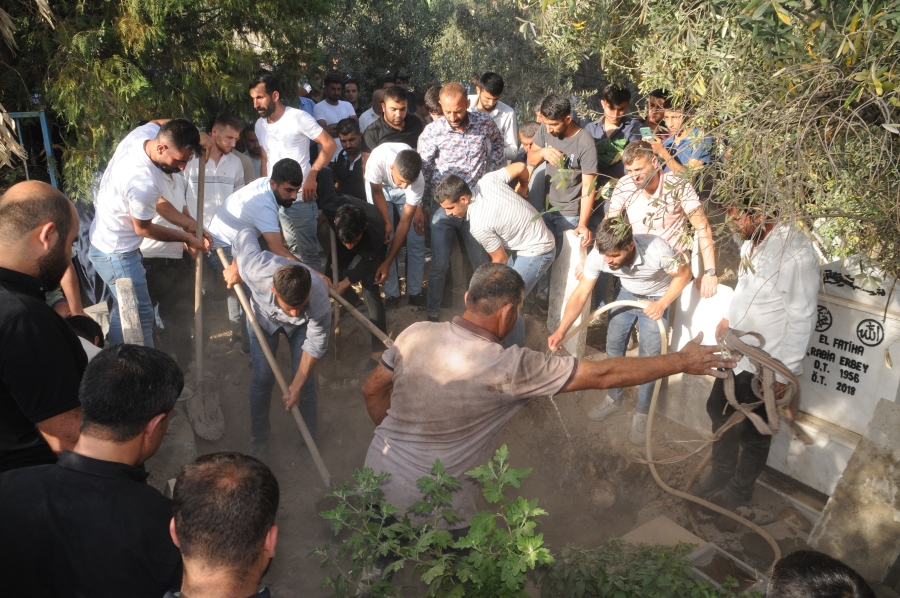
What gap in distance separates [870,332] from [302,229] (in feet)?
15.0

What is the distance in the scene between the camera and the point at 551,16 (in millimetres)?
5312

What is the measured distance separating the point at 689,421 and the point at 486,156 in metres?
2.90

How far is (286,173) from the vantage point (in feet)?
17.5

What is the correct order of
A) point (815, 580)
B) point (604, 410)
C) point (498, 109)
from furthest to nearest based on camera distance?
point (498, 109) < point (604, 410) < point (815, 580)

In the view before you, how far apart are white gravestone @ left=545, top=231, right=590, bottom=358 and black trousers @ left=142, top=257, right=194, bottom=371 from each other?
11.1 ft

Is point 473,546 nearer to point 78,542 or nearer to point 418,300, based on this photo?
point 78,542

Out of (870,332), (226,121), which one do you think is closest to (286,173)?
(226,121)

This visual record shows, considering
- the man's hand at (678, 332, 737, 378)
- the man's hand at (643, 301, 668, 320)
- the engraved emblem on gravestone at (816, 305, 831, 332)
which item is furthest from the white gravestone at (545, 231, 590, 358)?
the man's hand at (678, 332, 737, 378)

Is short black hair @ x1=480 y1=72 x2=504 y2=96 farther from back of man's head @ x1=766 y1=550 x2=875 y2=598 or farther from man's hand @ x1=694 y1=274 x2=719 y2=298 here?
back of man's head @ x1=766 y1=550 x2=875 y2=598

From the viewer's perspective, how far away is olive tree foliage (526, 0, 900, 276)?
2.70 m

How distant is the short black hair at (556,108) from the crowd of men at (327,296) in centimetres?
2

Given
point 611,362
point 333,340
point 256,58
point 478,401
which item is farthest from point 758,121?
point 256,58

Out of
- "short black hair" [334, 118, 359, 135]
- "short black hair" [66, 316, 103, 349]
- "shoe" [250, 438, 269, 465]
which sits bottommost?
"shoe" [250, 438, 269, 465]

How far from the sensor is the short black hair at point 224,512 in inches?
71.1
